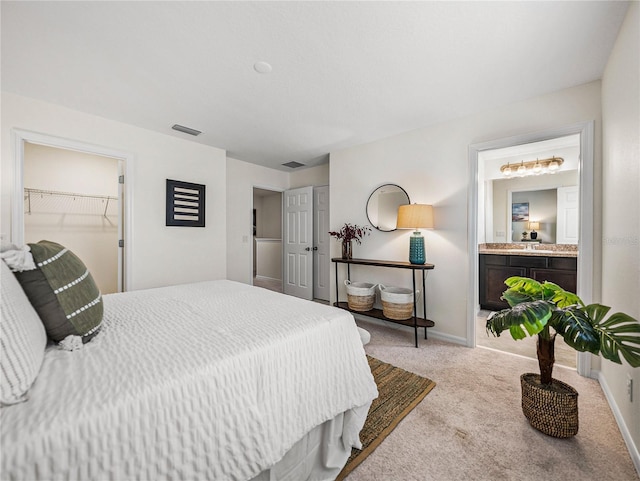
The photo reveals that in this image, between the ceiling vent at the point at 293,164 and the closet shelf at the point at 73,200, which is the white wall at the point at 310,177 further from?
the closet shelf at the point at 73,200

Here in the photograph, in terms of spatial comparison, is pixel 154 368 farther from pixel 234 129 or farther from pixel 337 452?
pixel 234 129

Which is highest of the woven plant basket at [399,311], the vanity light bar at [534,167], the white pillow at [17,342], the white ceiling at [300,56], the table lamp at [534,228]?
the white ceiling at [300,56]

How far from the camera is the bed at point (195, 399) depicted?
2.14 feet

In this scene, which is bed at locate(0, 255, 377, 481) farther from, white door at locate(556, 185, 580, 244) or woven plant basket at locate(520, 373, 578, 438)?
white door at locate(556, 185, 580, 244)

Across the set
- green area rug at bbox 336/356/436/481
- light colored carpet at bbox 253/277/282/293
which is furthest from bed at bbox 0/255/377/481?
light colored carpet at bbox 253/277/282/293

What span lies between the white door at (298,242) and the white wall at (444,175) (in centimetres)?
117

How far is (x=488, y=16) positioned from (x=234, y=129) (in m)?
2.56

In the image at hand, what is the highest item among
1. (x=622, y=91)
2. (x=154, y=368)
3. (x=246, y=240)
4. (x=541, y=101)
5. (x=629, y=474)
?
(x=541, y=101)

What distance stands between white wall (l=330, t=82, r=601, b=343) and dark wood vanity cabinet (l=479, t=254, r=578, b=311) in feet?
5.01

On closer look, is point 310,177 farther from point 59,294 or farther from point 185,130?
point 59,294

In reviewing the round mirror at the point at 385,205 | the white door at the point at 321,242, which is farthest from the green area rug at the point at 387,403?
the white door at the point at 321,242

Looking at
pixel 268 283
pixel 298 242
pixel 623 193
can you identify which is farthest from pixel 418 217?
pixel 268 283

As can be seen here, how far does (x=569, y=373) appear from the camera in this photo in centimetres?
229

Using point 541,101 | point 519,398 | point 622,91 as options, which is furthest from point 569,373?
point 541,101
